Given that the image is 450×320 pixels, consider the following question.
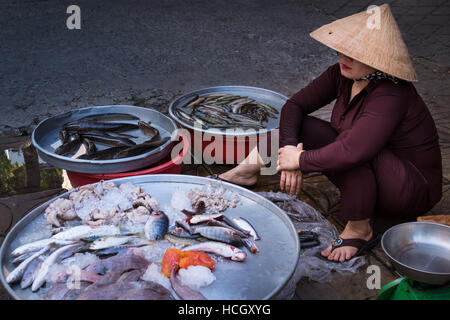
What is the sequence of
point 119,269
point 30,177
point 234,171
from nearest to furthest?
point 119,269 → point 234,171 → point 30,177

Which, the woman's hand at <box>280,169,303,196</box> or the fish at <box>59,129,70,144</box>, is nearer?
the woman's hand at <box>280,169,303,196</box>

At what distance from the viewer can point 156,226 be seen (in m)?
2.38

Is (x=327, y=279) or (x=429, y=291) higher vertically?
(x=429, y=291)

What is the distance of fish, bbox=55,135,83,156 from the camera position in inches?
125

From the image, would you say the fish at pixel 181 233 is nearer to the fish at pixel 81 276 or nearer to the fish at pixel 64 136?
the fish at pixel 81 276

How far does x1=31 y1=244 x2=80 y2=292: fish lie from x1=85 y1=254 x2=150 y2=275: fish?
6.6 inches

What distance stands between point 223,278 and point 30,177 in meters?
2.21

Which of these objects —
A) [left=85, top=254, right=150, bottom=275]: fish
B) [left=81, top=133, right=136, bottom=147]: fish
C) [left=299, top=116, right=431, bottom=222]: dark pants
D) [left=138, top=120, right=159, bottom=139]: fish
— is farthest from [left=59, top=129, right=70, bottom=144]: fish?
[left=299, top=116, right=431, bottom=222]: dark pants

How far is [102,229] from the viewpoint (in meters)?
2.34

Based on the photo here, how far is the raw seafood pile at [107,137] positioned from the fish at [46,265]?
969mm

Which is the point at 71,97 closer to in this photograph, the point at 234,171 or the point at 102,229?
the point at 234,171

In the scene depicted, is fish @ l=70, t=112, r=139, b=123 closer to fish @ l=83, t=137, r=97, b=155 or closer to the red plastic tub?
fish @ l=83, t=137, r=97, b=155
